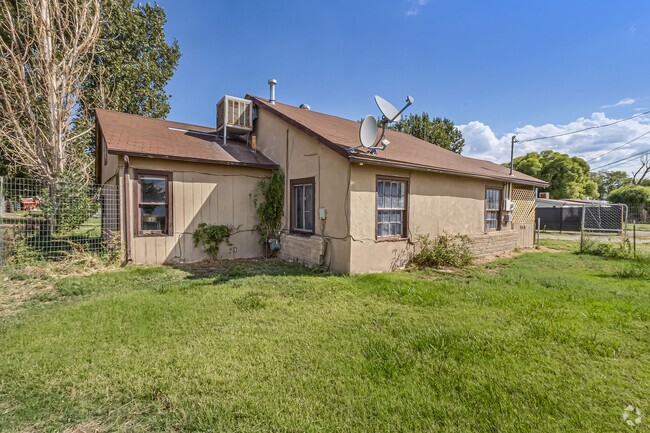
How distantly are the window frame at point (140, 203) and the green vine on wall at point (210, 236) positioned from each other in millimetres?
645

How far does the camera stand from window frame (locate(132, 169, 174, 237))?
7.19 m

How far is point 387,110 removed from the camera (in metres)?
6.86

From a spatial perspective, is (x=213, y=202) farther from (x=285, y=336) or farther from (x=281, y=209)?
(x=285, y=336)

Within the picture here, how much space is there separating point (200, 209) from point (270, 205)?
189 cm

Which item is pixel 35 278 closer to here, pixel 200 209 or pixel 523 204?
pixel 200 209

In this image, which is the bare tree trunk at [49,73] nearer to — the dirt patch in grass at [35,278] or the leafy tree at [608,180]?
the dirt patch in grass at [35,278]

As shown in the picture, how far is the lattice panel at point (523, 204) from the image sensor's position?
11.5 m

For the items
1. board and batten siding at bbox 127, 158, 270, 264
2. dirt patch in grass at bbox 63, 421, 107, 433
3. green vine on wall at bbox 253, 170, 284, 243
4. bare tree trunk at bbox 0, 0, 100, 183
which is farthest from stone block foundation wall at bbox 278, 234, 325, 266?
bare tree trunk at bbox 0, 0, 100, 183

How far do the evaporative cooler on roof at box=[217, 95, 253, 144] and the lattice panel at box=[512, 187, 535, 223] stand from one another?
10058 millimetres

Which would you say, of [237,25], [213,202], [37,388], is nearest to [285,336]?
[37,388]

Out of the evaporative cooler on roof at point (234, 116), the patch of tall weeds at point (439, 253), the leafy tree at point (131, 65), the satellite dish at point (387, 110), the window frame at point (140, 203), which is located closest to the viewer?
the satellite dish at point (387, 110)

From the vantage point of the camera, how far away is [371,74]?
1342 cm

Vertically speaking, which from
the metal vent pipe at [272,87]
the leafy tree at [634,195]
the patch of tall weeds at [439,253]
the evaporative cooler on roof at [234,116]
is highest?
the metal vent pipe at [272,87]

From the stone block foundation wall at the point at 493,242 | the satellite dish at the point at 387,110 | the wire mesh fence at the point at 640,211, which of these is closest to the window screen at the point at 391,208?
the satellite dish at the point at 387,110
